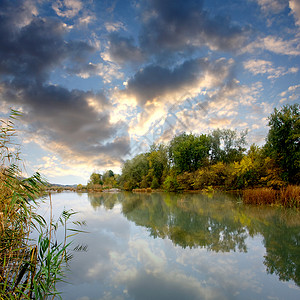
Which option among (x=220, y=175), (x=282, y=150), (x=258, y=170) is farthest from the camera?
(x=220, y=175)

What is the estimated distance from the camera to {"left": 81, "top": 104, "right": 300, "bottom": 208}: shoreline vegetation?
20997 mm

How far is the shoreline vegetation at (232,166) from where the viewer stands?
68.9 ft

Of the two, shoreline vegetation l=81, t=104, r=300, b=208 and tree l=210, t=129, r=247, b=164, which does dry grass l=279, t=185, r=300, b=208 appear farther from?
tree l=210, t=129, r=247, b=164

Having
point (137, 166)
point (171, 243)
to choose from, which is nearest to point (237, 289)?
point (171, 243)

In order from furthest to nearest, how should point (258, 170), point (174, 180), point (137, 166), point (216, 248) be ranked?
point (137, 166) → point (174, 180) → point (258, 170) → point (216, 248)

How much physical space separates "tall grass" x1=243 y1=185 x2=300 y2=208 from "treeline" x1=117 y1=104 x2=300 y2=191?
359 inches

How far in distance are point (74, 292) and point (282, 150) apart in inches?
986

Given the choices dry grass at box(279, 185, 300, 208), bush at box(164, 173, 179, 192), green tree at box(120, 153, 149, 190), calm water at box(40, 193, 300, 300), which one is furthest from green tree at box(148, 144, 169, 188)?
calm water at box(40, 193, 300, 300)

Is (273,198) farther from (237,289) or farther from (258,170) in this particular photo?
(258,170)

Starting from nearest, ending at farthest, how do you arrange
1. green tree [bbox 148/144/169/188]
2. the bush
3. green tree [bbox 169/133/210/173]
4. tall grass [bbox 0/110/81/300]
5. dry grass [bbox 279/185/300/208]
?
tall grass [bbox 0/110/81/300] < dry grass [bbox 279/185/300/208] < the bush < green tree [bbox 169/133/210/173] < green tree [bbox 148/144/169/188]

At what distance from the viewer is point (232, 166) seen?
34.7 meters

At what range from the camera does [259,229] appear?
25.5ft

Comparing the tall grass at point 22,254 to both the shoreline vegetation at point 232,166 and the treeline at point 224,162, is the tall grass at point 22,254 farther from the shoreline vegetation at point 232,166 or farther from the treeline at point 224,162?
the treeline at point 224,162

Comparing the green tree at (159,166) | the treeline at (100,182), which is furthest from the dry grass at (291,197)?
the treeline at (100,182)
